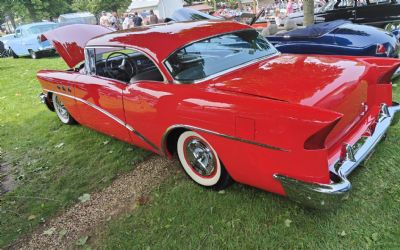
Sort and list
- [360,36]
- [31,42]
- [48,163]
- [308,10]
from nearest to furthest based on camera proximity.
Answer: [48,163]
[360,36]
[308,10]
[31,42]

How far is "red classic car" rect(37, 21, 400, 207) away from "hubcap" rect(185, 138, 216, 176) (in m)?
0.01

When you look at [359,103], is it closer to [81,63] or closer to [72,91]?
[72,91]

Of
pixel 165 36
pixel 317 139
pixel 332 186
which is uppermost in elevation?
pixel 165 36

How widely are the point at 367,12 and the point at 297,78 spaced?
6.05m

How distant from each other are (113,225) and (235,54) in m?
1.95

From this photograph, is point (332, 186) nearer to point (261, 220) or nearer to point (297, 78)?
point (261, 220)

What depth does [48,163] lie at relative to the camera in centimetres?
429

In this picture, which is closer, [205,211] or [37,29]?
[205,211]

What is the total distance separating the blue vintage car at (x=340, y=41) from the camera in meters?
4.75

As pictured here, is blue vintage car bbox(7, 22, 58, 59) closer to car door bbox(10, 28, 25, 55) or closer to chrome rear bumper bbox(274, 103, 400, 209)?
car door bbox(10, 28, 25, 55)

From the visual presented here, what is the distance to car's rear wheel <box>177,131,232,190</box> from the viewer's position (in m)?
2.93

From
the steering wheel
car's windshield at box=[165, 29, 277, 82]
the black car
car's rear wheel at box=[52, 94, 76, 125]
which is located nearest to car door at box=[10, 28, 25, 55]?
car's rear wheel at box=[52, 94, 76, 125]

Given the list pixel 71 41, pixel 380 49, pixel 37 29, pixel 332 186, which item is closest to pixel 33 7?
pixel 37 29

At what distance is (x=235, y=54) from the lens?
11.2 ft
